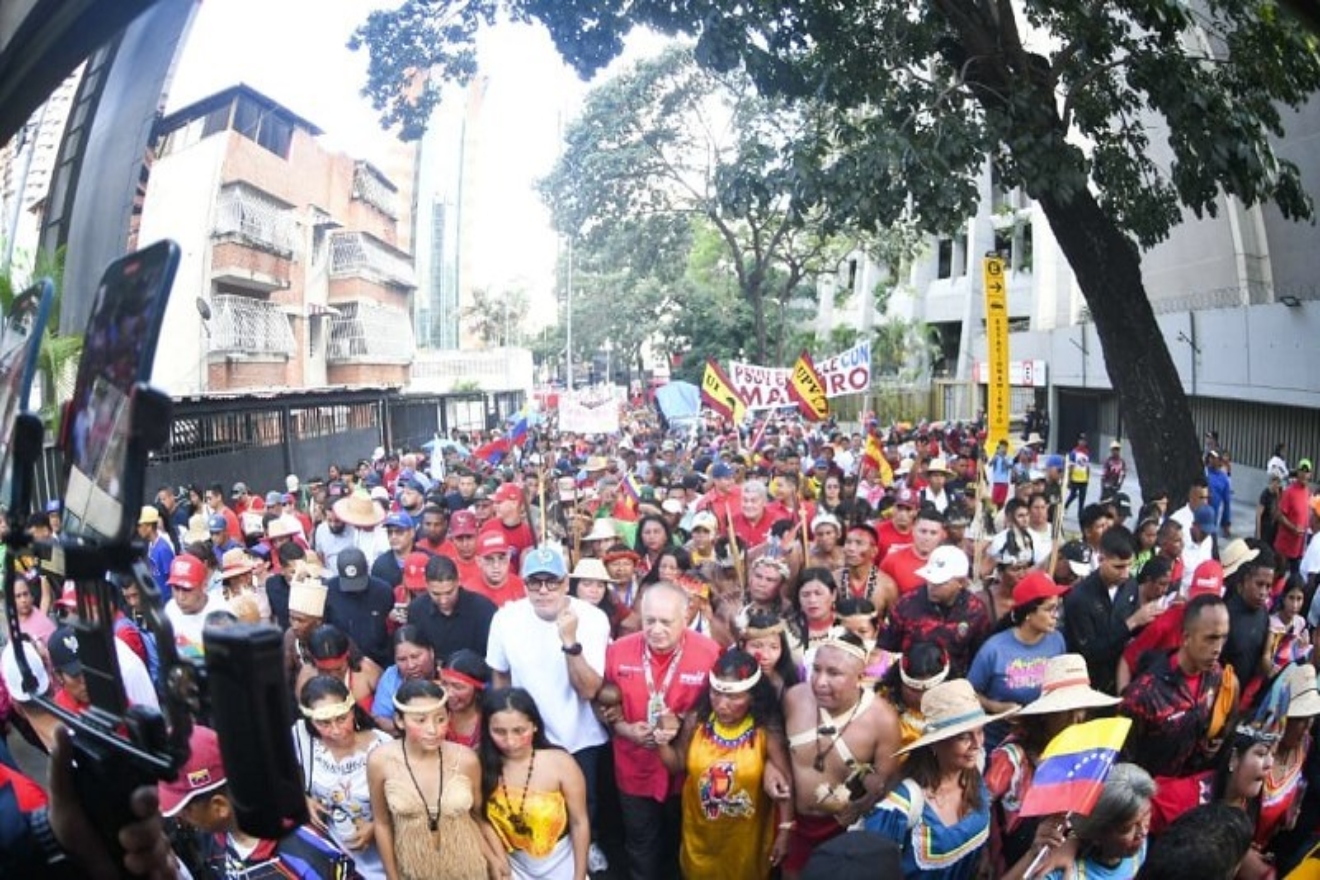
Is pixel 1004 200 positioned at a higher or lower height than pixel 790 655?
higher

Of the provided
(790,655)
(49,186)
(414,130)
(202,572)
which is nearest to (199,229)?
(414,130)

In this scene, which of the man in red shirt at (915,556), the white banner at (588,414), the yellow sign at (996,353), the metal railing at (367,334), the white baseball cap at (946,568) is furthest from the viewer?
the metal railing at (367,334)

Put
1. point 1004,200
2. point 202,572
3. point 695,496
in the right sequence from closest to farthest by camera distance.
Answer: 1. point 202,572
2. point 695,496
3. point 1004,200

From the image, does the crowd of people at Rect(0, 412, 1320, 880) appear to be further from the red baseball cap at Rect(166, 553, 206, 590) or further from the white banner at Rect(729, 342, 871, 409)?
the white banner at Rect(729, 342, 871, 409)

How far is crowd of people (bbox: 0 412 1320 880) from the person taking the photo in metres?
3.56

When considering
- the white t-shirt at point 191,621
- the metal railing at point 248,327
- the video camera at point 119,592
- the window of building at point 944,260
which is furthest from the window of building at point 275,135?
the window of building at point 944,260

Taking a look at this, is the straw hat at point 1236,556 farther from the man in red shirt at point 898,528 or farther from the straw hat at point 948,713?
the straw hat at point 948,713

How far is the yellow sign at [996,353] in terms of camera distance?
9867 mm

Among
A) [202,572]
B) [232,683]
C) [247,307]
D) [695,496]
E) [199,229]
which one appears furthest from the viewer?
[247,307]

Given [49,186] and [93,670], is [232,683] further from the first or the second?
[49,186]

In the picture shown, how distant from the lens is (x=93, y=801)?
2100 mm

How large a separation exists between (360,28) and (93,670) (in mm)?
9084

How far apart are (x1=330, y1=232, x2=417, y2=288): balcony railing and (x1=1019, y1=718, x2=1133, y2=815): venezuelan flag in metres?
24.7

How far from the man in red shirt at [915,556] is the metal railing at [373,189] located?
22098mm
